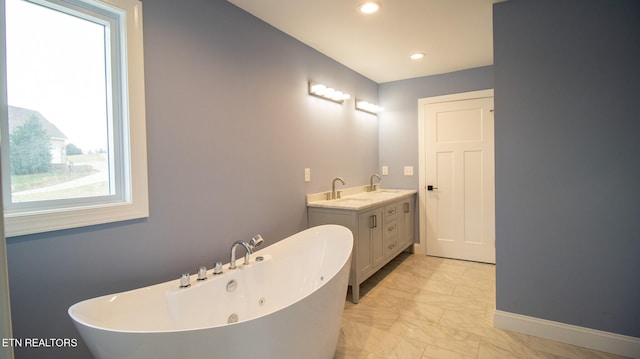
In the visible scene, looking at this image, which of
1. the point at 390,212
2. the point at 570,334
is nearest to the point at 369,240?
the point at 390,212

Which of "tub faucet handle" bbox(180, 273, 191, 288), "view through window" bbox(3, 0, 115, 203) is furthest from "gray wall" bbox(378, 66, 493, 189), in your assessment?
"view through window" bbox(3, 0, 115, 203)

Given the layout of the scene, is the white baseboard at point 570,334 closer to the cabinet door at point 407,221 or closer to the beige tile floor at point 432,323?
the beige tile floor at point 432,323

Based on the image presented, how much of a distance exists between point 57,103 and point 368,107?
3215 millimetres

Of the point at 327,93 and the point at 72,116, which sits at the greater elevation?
the point at 327,93

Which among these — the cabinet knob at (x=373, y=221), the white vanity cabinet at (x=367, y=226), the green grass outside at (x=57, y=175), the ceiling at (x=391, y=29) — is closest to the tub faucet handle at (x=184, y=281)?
the green grass outside at (x=57, y=175)

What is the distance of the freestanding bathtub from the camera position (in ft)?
3.76

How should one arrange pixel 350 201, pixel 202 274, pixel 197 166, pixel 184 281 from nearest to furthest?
1. pixel 184 281
2. pixel 202 274
3. pixel 197 166
4. pixel 350 201

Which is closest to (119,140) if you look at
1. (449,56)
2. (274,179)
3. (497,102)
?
(274,179)

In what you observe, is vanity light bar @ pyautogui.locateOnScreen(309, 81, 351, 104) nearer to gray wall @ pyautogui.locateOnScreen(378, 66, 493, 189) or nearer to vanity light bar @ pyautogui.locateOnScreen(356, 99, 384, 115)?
vanity light bar @ pyautogui.locateOnScreen(356, 99, 384, 115)

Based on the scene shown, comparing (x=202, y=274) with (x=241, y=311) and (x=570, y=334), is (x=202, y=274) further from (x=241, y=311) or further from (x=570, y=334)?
(x=570, y=334)

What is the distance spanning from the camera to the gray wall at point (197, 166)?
148 cm

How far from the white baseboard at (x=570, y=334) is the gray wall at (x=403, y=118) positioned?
215 centimetres

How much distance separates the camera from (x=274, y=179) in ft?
8.77

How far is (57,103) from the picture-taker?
61.2 inches
